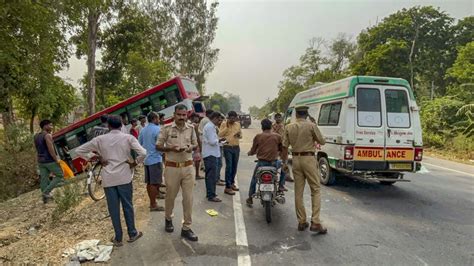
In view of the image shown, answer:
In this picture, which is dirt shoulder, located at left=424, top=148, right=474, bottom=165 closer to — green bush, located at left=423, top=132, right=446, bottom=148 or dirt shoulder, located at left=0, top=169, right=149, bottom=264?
green bush, located at left=423, top=132, right=446, bottom=148

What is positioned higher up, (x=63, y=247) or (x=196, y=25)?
(x=196, y=25)

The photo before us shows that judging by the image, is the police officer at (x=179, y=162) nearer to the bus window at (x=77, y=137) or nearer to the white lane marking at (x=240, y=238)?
the white lane marking at (x=240, y=238)

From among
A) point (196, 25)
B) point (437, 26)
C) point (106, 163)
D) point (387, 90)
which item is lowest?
point (106, 163)

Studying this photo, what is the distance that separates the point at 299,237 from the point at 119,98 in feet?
76.5

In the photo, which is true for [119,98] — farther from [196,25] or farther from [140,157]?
[140,157]

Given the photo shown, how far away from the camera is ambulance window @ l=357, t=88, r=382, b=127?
24.0 ft

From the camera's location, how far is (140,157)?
4602mm

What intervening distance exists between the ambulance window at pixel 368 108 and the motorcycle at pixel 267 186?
2.76 m

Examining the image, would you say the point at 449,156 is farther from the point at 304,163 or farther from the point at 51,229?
the point at 51,229

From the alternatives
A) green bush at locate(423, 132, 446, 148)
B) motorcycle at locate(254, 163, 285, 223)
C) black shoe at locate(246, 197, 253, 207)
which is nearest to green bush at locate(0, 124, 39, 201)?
black shoe at locate(246, 197, 253, 207)

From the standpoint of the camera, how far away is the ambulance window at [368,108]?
24.0 feet

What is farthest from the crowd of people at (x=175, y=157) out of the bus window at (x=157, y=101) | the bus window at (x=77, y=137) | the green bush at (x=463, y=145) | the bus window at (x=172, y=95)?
the green bush at (x=463, y=145)

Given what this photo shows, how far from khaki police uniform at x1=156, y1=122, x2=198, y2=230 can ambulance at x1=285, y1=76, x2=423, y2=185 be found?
3.86 meters

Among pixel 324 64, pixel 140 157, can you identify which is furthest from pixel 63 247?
pixel 324 64
